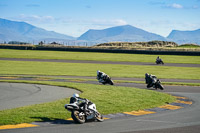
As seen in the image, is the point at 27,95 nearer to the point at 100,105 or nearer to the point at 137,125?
the point at 100,105

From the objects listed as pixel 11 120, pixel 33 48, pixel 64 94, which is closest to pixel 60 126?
pixel 11 120

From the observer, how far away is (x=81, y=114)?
1431cm

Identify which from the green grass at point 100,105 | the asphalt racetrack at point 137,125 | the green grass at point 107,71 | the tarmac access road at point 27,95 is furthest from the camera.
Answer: the green grass at point 107,71

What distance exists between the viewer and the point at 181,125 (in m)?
14.4

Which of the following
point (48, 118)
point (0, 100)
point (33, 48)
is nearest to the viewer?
point (48, 118)

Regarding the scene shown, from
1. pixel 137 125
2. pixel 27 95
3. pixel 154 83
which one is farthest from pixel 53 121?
pixel 154 83

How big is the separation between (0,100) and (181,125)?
10556mm

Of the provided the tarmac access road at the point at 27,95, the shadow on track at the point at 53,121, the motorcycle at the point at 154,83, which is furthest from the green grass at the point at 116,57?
the shadow on track at the point at 53,121

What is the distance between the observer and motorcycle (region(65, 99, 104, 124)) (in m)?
14.1

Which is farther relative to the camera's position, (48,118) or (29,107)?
(29,107)

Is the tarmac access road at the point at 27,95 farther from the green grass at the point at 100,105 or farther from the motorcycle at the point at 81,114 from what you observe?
the motorcycle at the point at 81,114

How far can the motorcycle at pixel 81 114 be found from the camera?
1406 cm

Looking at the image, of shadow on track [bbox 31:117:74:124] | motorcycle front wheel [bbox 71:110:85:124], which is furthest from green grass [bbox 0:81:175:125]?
motorcycle front wheel [bbox 71:110:85:124]

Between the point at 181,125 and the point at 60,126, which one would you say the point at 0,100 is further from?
the point at 181,125
